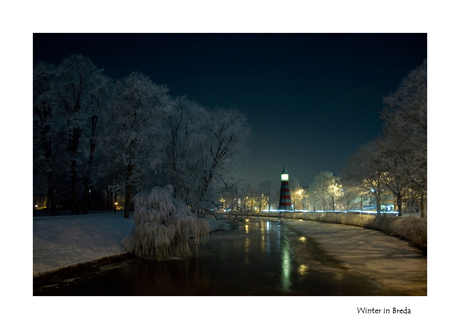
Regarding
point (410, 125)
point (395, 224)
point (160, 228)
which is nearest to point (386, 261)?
point (410, 125)

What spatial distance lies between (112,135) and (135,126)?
1.88 meters

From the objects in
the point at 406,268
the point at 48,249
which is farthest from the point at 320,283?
the point at 48,249

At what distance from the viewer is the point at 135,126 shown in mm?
25047

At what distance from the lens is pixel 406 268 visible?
12.6 metres

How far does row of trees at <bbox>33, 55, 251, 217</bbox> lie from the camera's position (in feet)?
81.5

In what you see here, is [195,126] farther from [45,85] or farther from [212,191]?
[45,85]

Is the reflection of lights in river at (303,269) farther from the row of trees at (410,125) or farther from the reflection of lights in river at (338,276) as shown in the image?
the row of trees at (410,125)

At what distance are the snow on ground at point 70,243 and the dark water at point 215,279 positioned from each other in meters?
0.91

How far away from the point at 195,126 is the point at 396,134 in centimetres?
1787

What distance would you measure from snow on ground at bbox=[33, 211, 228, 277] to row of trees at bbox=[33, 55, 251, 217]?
7486mm

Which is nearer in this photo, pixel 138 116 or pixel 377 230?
pixel 138 116

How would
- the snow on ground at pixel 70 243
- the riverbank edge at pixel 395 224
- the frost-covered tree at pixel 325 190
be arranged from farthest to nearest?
the frost-covered tree at pixel 325 190, the riverbank edge at pixel 395 224, the snow on ground at pixel 70 243

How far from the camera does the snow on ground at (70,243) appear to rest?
39.1 feet

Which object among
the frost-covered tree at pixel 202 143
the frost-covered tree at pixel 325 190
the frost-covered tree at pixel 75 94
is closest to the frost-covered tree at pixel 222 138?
the frost-covered tree at pixel 202 143
